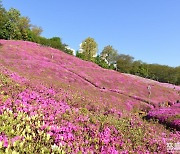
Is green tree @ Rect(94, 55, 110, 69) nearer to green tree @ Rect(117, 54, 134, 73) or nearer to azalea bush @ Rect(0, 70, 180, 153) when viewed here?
green tree @ Rect(117, 54, 134, 73)

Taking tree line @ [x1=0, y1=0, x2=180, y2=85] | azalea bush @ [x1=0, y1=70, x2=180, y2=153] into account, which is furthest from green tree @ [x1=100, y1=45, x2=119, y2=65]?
azalea bush @ [x1=0, y1=70, x2=180, y2=153]

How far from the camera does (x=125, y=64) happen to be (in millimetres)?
132250

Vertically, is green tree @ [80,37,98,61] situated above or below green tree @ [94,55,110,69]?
above

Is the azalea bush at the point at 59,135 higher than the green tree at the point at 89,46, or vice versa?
the green tree at the point at 89,46

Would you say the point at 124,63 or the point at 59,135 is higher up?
the point at 124,63

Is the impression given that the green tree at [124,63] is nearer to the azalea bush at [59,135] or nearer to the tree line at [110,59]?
the tree line at [110,59]

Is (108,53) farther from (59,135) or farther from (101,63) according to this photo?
(59,135)

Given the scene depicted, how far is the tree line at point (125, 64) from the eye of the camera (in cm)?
11069

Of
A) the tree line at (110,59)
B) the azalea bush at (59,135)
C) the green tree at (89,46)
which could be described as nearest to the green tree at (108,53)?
the tree line at (110,59)

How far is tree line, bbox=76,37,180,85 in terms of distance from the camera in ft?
363

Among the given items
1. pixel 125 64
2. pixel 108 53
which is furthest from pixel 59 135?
pixel 125 64

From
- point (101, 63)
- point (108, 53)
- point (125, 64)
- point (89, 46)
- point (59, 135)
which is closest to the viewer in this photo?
point (59, 135)

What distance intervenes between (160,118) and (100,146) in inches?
658

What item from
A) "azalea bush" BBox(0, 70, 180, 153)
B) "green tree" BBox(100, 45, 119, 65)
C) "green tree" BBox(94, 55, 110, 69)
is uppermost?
"green tree" BBox(100, 45, 119, 65)
